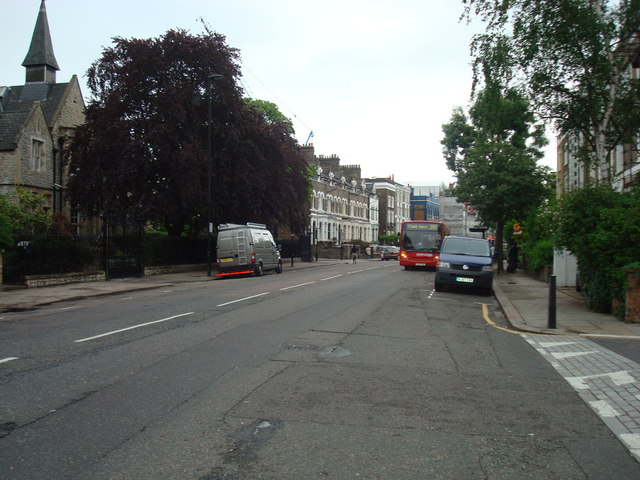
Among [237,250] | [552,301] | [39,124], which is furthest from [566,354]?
[39,124]

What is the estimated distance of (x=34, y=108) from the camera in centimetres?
3506

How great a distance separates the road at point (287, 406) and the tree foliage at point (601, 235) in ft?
12.2

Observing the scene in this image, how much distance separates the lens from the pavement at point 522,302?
36.1 feet

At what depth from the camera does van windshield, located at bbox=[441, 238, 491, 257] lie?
19634 mm

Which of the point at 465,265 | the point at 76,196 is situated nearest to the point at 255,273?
the point at 76,196

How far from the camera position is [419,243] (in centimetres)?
3391

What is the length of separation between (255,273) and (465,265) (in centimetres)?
1311

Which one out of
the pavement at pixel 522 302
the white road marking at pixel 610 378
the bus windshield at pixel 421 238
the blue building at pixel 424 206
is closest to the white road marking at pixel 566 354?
the white road marking at pixel 610 378

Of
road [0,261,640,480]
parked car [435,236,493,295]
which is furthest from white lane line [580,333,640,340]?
parked car [435,236,493,295]

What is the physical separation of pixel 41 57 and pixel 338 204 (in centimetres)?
4022

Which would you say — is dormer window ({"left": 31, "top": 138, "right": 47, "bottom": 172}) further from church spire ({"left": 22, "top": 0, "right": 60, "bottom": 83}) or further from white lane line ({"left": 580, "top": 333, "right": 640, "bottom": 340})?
white lane line ({"left": 580, "top": 333, "right": 640, "bottom": 340})

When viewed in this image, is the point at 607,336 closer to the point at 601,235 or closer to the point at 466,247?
the point at 601,235

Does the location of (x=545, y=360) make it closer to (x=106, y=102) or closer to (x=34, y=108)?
(x=106, y=102)

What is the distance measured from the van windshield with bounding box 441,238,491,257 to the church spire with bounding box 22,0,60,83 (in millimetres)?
36501
